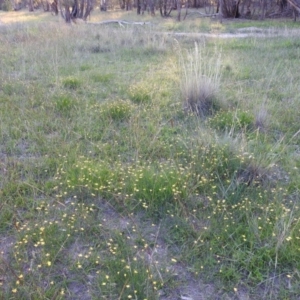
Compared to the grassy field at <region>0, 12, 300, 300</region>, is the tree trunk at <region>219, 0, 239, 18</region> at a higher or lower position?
higher

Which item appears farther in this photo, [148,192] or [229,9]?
[229,9]

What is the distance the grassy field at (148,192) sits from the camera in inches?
93.4

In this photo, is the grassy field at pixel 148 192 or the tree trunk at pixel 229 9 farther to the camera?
the tree trunk at pixel 229 9

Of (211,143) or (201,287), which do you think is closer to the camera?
(201,287)

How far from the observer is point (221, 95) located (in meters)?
5.18

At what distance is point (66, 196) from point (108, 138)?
3.99 ft

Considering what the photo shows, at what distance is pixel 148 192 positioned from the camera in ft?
10.1

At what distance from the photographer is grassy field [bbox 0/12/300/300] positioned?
7.79 ft

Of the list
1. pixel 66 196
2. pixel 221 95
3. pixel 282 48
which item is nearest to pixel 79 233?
pixel 66 196

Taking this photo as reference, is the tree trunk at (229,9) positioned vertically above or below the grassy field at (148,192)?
above

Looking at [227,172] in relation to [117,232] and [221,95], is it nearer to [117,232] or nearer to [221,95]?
[117,232]

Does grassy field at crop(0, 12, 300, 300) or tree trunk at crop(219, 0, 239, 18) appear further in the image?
tree trunk at crop(219, 0, 239, 18)

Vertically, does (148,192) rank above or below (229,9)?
below

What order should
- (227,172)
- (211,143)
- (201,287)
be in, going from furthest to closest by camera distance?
(211,143)
(227,172)
(201,287)
